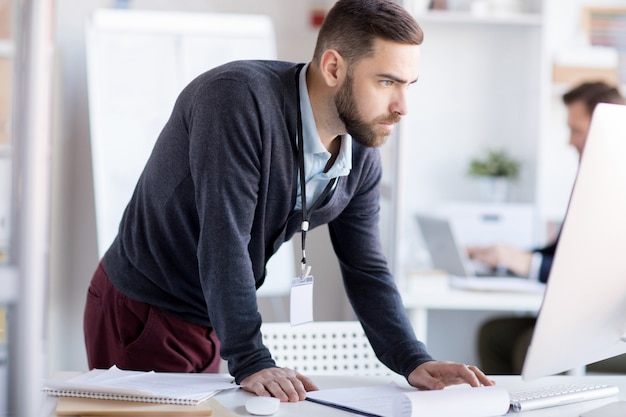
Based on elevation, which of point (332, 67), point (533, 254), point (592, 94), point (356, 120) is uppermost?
point (592, 94)

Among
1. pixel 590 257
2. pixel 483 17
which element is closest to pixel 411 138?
pixel 483 17

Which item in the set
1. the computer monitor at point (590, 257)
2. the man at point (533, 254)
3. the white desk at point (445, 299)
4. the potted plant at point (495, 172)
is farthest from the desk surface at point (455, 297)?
the computer monitor at point (590, 257)

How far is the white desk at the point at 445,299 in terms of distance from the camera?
2.92m

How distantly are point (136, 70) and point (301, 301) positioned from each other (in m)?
2.09

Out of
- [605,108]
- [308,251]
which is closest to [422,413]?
[605,108]

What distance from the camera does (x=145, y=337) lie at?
1.80 metres

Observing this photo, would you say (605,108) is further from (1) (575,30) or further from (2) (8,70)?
(1) (575,30)

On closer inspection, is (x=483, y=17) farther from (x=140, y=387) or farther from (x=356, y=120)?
(x=140, y=387)

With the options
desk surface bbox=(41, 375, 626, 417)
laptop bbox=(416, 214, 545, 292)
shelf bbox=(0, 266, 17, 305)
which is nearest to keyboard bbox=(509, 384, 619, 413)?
desk surface bbox=(41, 375, 626, 417)

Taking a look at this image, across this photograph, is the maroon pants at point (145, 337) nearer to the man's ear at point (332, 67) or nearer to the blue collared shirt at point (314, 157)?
the blue collared shirt at point (314, 157)

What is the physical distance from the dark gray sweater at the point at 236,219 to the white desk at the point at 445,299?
1.14 m

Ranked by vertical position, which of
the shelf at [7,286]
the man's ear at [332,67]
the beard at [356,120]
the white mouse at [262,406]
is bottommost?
the white mouse at [262,406]

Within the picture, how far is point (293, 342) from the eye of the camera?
1906 millimetres

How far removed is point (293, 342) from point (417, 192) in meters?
2.24
